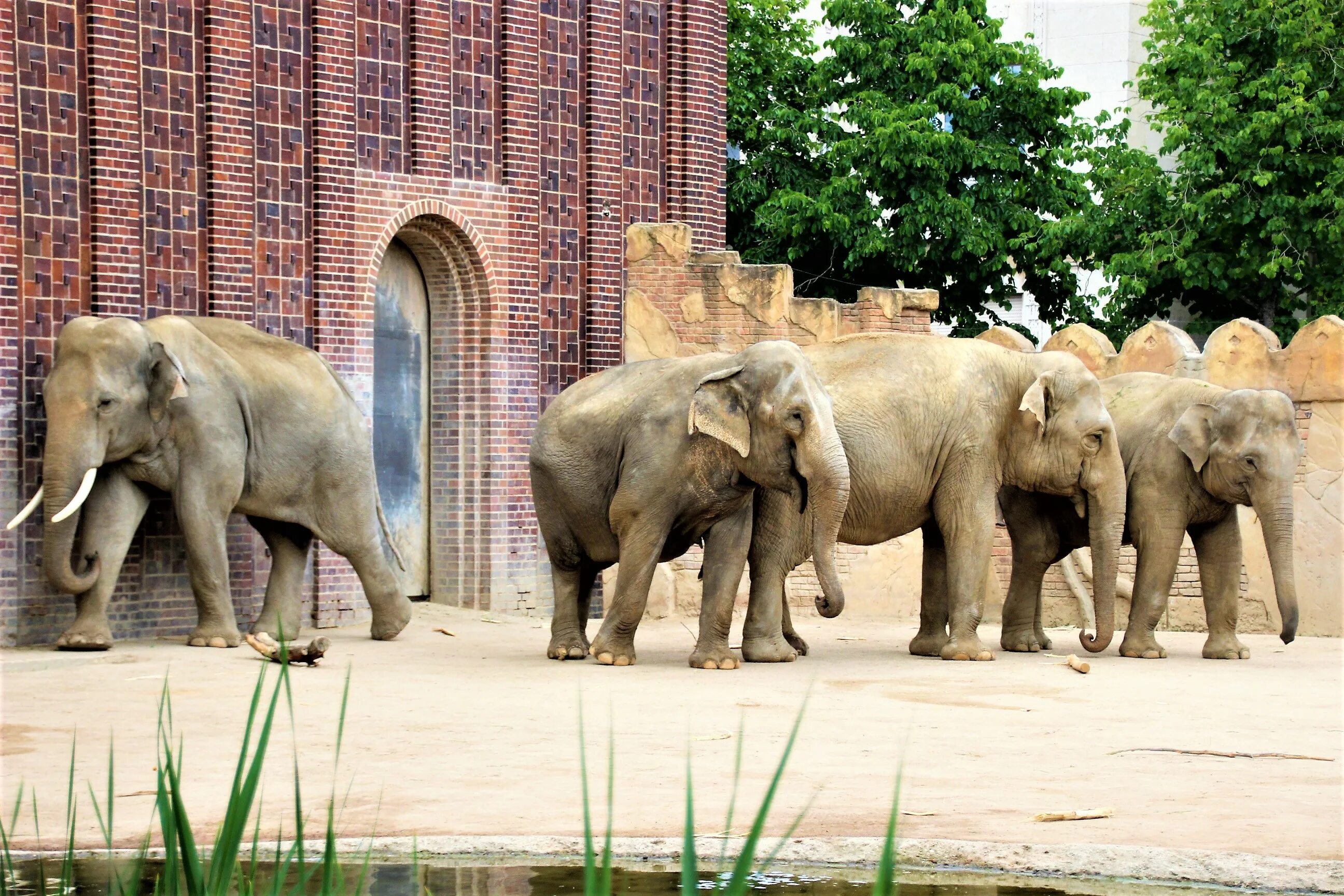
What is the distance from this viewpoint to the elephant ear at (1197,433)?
13.1m

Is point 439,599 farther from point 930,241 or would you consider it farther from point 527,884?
point 930,241

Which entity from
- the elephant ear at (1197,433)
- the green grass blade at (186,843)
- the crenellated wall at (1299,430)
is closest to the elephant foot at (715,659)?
the elephant ear at (1197,433)

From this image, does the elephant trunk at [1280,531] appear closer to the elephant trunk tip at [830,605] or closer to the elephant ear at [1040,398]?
the elephant ear at [1040,398]

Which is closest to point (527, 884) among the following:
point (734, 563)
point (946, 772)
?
point (946, 772)

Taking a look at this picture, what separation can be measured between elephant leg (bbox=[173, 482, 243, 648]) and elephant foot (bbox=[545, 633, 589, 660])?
2122mm

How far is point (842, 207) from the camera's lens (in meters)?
28.3

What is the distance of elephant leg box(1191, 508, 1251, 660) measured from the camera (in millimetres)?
13344

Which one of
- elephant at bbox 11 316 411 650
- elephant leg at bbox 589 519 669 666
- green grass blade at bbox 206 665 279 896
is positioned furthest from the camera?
elephant at bbox 11 316 411 650

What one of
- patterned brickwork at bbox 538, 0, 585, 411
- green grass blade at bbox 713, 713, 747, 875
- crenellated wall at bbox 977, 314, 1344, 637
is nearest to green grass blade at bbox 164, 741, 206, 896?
green grass blade at bbox 713, 713, 747, 875

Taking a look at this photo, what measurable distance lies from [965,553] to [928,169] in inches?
616

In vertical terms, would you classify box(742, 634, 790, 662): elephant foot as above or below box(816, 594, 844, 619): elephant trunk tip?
below

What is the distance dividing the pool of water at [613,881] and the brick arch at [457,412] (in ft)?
34.3

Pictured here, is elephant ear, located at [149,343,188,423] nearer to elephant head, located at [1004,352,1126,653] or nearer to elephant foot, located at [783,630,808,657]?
elephant foot, located at [783,630,808,657]

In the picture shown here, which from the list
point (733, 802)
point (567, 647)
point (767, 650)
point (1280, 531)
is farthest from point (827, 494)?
point (733, 802)
